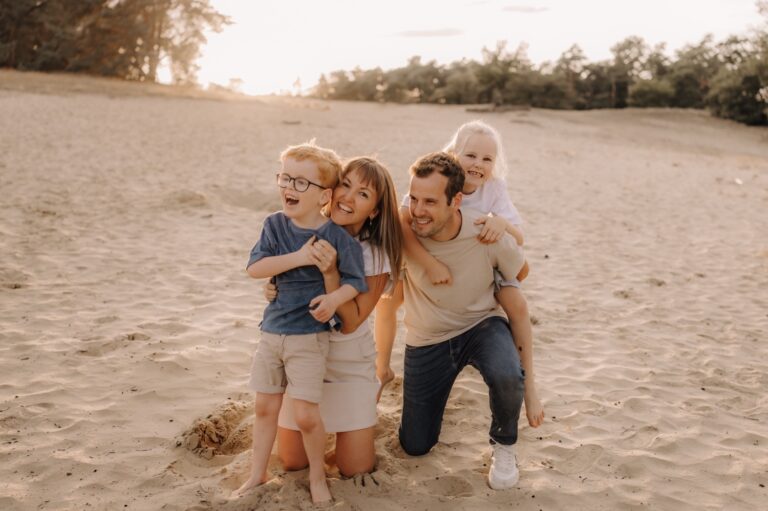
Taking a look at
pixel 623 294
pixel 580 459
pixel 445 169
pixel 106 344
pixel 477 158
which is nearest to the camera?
pixel 445 169

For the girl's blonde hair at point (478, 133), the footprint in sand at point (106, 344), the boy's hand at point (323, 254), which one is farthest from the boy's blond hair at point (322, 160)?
the footprint in sand at point (106, 344)

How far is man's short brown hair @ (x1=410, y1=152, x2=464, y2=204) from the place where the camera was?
3.11 meters

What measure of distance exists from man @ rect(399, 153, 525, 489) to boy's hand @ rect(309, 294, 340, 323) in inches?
25.1

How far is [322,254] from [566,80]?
3781 cm

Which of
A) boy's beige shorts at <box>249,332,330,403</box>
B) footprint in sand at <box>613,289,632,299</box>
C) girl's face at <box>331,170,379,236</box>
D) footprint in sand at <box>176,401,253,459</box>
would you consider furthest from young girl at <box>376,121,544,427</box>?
footprint in sand at <box>613,289,632,299</box>

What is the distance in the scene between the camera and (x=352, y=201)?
3037mm

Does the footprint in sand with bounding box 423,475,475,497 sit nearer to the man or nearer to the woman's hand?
the man

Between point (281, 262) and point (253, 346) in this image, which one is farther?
point (253, 346)

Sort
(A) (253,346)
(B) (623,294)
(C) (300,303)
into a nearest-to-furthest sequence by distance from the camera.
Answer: (C) (300,303) < (A) (253,346) < (B) (623,294)

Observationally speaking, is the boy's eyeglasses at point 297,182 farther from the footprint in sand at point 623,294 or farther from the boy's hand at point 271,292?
the footprint in sand at point 623,294

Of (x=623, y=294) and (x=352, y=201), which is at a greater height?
(x=352, y=201)

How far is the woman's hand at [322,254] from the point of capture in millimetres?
2889

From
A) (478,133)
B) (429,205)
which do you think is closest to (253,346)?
(429,205)

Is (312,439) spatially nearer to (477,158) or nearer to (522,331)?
(522,331)
